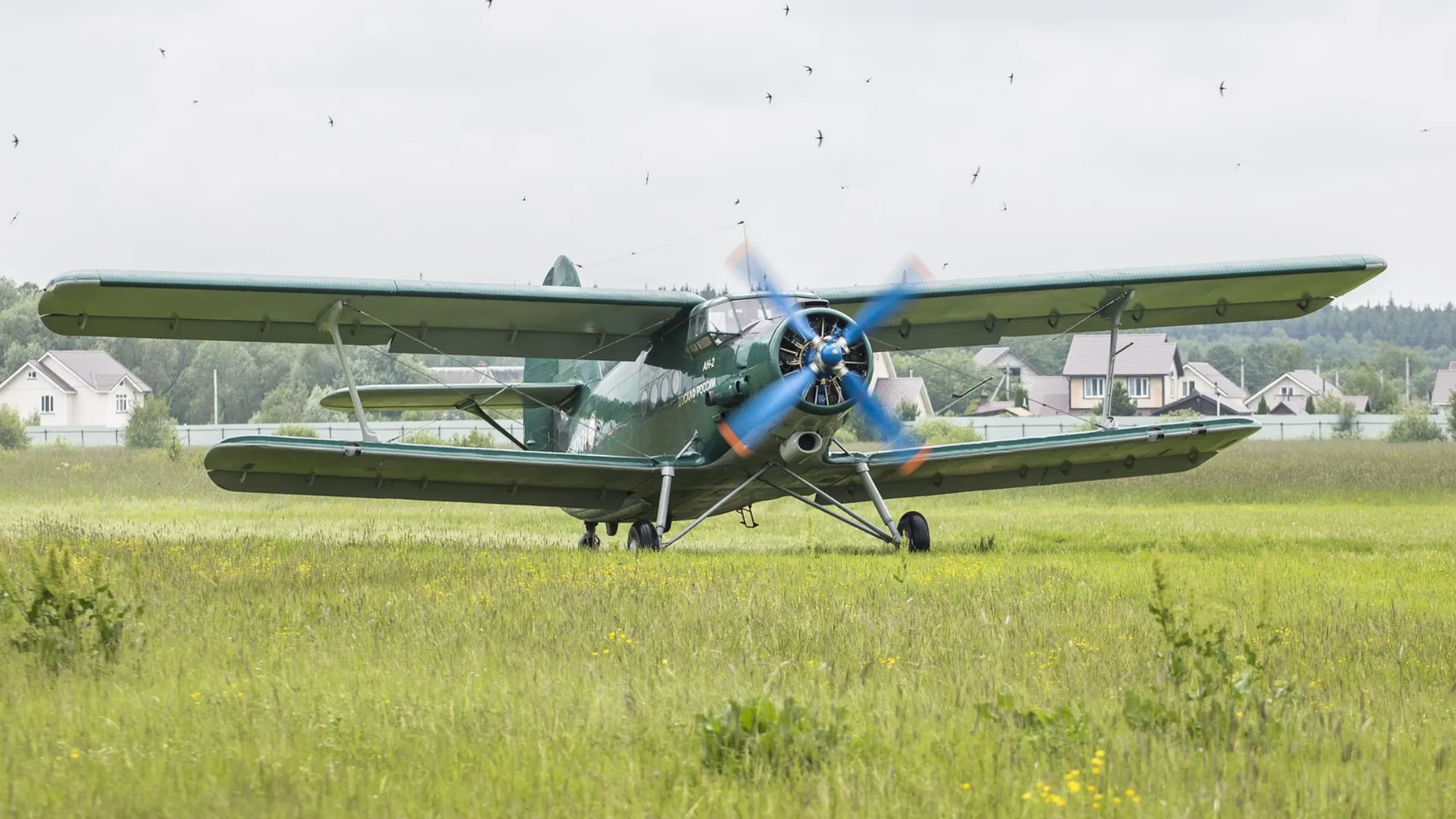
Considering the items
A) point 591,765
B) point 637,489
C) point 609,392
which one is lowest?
point 591,765

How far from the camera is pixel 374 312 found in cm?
1753

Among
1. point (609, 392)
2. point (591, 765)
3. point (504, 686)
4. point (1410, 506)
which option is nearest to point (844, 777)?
point (591, 765)

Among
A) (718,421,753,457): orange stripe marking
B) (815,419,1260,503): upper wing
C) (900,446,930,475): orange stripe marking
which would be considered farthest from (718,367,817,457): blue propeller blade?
(900,446,930,475): orange stripe marking

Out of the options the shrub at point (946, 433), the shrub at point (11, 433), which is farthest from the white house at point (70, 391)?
the shrub at point (946, 433)

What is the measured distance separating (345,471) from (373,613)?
287 inches

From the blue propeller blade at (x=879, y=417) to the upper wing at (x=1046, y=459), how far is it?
1.70 ft

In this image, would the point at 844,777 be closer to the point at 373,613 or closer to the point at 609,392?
the point at 373,613

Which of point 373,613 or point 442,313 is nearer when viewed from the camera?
point 373,613

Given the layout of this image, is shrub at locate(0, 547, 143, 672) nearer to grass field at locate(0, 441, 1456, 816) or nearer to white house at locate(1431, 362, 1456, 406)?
grass field at locate(0, 441, 1456, 816)

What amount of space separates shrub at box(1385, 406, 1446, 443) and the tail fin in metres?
61.7

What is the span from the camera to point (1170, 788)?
17.5 feet

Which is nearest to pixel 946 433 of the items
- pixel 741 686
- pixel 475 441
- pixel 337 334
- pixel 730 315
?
pixel 475 441

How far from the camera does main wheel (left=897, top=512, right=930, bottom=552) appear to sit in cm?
1697

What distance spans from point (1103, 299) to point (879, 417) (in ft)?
15.9
